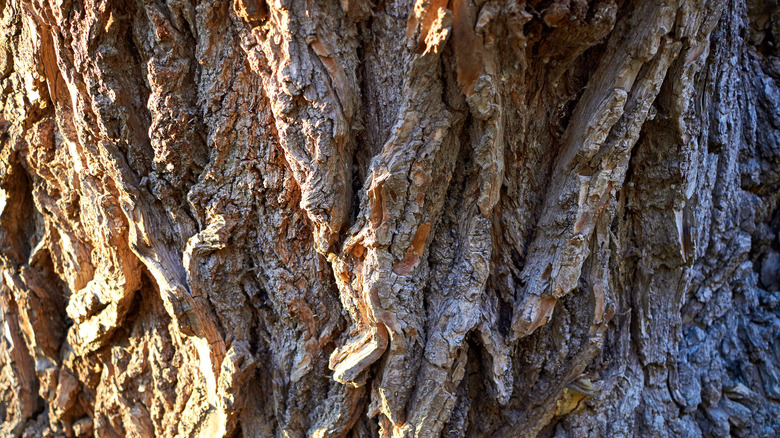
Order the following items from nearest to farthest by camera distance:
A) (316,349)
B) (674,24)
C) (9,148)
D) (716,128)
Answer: (674,24) < (316,349) < (716,128) < (9,148)

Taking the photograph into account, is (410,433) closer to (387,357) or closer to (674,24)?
(387,357)

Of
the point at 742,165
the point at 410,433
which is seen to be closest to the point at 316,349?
the point at 410,433

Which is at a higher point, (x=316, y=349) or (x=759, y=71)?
(x=759, y=71)

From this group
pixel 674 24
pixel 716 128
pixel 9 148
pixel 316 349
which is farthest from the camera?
pixel 9 148

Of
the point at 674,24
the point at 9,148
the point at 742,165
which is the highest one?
the point at 9,148

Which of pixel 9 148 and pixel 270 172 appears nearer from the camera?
pixel 270 172

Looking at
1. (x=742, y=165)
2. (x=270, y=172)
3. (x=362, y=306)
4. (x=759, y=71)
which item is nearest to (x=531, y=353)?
(x=362, y=306)
